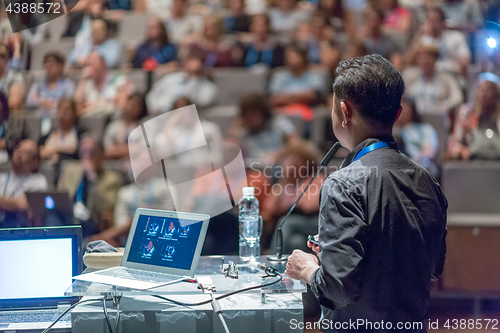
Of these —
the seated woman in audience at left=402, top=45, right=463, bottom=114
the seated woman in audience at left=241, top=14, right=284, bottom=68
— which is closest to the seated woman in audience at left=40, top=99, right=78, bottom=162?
Answer: the seated woman in audience at left=241, top=14, right=284, bottom=68

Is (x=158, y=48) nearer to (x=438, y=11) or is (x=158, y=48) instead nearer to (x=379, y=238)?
(x=438, y=11)

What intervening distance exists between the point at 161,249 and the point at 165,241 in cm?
3

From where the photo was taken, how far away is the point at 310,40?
3.93 meters

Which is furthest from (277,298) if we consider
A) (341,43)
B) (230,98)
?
(341,43)

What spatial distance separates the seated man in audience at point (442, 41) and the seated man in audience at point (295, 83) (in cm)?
83

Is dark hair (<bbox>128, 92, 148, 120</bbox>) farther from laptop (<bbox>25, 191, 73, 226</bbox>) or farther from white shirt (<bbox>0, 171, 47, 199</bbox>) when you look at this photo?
laptop (<bbox>25, 191, 73, 226</bbox>)

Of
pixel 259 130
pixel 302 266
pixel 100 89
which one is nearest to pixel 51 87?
pixel 100 89

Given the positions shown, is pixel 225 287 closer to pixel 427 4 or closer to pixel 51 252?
pixel 51 252

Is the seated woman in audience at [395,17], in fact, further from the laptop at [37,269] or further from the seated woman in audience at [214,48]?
the laptop at [37,269]

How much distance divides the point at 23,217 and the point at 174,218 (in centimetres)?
219

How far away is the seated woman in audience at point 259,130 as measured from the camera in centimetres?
342

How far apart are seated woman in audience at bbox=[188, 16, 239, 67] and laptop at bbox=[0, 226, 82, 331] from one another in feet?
9.17

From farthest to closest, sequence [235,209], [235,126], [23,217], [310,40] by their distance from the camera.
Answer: [310,40], [235,126], [23,217], [235,209]

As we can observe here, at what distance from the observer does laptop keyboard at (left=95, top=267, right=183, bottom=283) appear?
125 centimetres
